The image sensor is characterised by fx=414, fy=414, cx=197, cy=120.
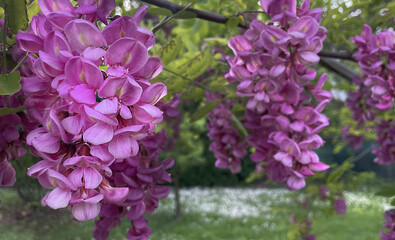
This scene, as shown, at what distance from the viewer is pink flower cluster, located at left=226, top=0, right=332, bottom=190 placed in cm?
79

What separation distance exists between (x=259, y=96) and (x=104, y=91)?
1.64 ft

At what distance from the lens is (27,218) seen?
162 cm

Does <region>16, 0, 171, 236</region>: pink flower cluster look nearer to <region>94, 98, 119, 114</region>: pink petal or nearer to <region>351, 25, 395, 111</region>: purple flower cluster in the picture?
<region>94, 98, 119, 114</region>: pink petal

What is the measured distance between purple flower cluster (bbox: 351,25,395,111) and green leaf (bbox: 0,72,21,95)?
934mm

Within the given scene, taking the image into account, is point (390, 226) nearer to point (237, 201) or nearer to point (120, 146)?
point (120, 146)

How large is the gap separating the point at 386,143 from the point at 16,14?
1643 mm

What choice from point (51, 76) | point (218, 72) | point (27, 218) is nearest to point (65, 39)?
point (51, 76)

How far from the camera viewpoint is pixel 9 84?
0.52 m

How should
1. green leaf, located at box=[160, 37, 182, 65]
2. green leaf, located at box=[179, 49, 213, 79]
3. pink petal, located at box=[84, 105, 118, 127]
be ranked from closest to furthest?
pink petal, located at box=[84, 105, 118, 127]
green leaf, located at box=[160, 37, 182, 65]
green leaf, located at box=[179, 49, 213, 79]

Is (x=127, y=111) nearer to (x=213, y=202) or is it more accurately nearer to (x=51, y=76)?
(x=51, y=76)

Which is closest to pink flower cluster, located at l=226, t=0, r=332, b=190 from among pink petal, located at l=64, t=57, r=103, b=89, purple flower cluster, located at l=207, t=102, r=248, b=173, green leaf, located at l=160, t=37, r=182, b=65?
green leaf, located at l=160, t=37, r=182, b=65

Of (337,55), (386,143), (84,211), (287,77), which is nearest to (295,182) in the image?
(287,77)

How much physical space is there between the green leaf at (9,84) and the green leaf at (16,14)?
96 mm

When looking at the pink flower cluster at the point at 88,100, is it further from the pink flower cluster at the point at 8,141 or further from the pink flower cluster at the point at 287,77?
the pink flower cluster at the point at 287,77
